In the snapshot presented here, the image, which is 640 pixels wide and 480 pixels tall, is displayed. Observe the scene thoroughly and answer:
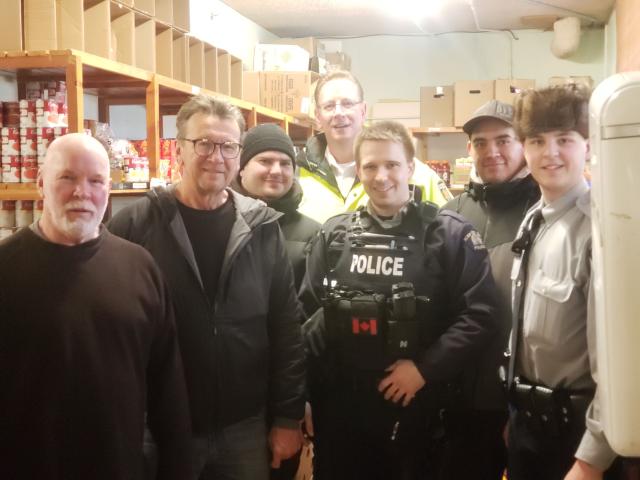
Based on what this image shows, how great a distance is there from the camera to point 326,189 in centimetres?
291

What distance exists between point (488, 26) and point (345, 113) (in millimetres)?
4350

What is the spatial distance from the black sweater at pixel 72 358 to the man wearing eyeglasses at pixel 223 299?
25 centimetres

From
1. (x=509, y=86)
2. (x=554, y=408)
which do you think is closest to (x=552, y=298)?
(x=554, y=408)

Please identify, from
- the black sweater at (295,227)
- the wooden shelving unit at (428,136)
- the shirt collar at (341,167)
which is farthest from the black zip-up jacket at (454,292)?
the wooden shelving unit at (428,136)

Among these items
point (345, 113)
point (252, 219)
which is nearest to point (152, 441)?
point (252, 219)

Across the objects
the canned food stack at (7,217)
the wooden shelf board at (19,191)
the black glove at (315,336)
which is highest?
the wooden shelf board at (19,191)

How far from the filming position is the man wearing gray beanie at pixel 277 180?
99.6 inches

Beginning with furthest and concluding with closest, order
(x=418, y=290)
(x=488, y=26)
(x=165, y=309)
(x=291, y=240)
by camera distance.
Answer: (x=488, y=26), (x=291, y=240), (x=418, y=290), (x=165, y=309)

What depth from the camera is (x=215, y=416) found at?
1.89 meters

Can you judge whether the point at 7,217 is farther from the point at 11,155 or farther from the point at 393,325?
the point at 393,325

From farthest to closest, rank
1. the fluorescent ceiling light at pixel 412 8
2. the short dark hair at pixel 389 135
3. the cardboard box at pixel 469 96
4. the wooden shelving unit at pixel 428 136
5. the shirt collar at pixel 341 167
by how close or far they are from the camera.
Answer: the wooden shelving unit at pixel 428 136 < the cardboard box at pixel 469 96 < the fluorescent ceiling light at pixel 412 8 < the shirt collar at pixel 341 167 < the short dark hair at pixel 389 135

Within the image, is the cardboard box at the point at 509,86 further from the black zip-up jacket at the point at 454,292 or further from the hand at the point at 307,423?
the hand at the point at 307,423

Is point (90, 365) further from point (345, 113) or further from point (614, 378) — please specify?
point (345, 113)

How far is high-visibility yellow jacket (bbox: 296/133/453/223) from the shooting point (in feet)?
9.32
